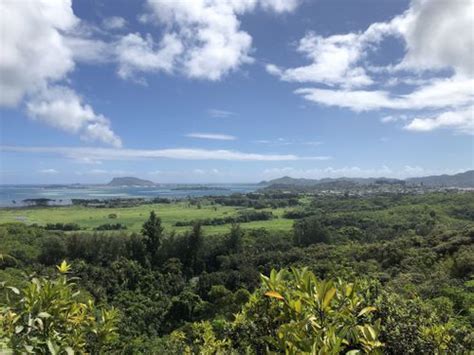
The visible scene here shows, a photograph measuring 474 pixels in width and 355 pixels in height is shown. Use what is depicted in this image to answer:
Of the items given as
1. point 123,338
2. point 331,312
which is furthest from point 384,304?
point 123,338

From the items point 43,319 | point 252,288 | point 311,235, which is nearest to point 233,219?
point 311,235

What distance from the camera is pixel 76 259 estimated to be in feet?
165

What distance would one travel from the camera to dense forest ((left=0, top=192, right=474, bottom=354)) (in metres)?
2.56

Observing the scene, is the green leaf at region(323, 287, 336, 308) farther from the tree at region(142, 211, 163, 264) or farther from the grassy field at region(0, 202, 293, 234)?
the grassy field at region(0, 202, 293, 234)

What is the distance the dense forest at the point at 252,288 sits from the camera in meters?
2.56

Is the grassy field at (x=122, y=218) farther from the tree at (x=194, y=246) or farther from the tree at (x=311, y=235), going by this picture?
the tree at (x=194, y=246)

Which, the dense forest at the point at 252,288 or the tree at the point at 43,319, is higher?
the tree at the point at 43,319

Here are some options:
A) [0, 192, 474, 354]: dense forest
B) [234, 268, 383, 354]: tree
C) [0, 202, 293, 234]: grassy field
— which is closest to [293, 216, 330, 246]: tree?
[0, 192, 474, 354]: dense forest

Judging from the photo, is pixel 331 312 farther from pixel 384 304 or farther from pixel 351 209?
pixel 351 209

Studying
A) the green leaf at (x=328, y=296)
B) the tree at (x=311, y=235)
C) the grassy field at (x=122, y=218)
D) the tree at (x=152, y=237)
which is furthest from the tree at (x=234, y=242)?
the green leaf at (x=328, y=296)

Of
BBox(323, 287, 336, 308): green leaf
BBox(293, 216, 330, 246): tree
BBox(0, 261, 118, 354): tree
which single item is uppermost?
BBox(323, 287, 336, 308): green leaf

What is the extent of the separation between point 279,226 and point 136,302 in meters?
48.2

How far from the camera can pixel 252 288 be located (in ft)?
130

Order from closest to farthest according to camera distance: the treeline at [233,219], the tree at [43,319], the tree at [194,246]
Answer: the tree at [43,319]
the tree at [194,246]
the treeline at [233,219]
